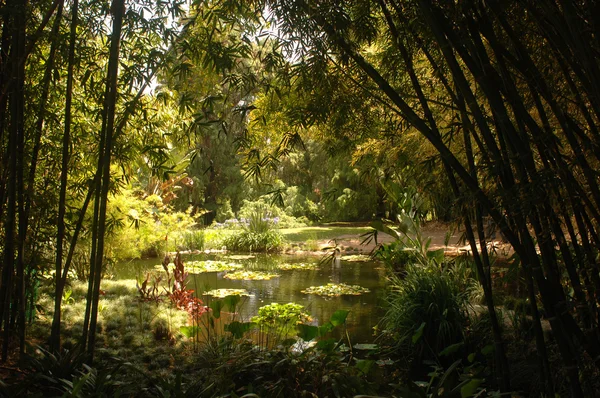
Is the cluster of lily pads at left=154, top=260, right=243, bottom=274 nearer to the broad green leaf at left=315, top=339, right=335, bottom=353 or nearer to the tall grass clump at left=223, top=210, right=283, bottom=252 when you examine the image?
the tall grass clump at left=223, top=210, right=283, bottom=252

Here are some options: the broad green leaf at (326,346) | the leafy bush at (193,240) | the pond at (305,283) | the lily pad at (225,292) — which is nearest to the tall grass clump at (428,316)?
the pond at (305,283)

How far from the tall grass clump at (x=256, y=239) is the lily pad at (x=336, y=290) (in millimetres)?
4237

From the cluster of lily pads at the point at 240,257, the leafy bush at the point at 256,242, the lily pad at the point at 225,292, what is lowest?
the lily pad at the point at 225,292

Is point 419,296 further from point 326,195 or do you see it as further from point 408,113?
point 408,113

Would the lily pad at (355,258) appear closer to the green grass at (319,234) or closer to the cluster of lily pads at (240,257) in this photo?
the cluster of lily pads at (240,257)

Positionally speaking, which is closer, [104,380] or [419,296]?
[104,380]

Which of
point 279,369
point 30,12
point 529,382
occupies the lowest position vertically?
point 529,382

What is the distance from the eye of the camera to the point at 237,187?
20.1 meters

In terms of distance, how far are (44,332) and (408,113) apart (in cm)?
319

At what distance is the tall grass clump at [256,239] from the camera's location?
10.8 metres

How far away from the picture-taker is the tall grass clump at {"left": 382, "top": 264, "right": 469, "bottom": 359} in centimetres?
380

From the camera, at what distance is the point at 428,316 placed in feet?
12.8

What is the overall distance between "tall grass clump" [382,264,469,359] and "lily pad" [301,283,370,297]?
2057 mm

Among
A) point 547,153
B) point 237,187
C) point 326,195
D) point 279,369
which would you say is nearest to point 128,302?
point 279,369
